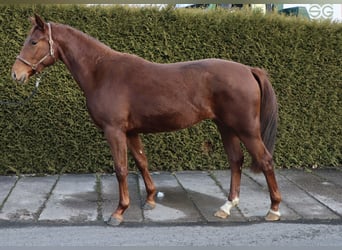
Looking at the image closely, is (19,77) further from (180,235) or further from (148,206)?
(180,235)

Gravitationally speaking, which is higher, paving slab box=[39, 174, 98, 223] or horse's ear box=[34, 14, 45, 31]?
horse's ear box=[34, 14, 45, 31]

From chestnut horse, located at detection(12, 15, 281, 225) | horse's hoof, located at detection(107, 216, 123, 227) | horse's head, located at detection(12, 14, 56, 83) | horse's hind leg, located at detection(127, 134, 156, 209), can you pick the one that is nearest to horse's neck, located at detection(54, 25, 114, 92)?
chestnut horse, located at detection(12, 15, 281, 225)

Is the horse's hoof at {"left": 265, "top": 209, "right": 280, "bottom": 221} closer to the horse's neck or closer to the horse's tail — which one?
the horse's tail

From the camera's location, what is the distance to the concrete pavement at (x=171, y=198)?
458 cm

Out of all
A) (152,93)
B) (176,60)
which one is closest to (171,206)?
(152,93)

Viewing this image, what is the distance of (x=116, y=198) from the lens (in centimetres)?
531

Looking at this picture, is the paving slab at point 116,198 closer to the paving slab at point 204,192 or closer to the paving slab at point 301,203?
the paving slab at point 204,192

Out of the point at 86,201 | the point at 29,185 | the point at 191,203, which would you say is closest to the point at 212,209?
the point at 191,203

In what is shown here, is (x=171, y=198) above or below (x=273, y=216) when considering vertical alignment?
below

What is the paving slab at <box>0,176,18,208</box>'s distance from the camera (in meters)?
5.37

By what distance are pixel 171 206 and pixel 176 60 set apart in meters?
2.68

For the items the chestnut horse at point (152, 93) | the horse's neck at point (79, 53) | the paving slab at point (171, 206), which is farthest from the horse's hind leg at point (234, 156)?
the horse's neck at point (79, 53)

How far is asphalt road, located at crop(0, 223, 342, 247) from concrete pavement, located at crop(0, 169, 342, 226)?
0.18m

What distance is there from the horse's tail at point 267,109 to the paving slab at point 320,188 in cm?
114
